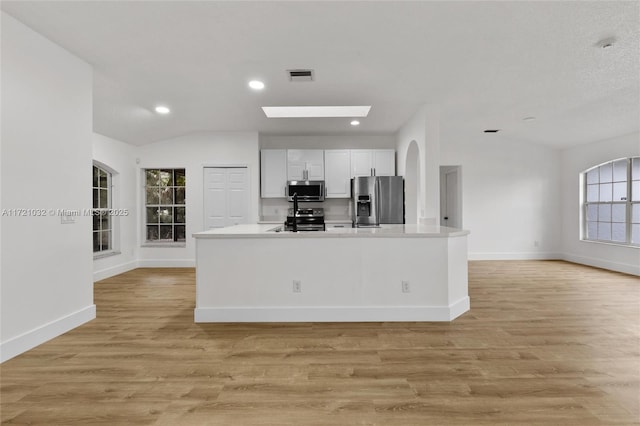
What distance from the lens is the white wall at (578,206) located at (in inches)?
235

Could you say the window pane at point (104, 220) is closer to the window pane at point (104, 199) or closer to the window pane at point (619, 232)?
the window pane at point (104, 199)

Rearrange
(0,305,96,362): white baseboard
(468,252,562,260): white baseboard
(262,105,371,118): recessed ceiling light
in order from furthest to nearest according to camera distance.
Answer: (468,252,562,260): white baseboard < (262,105,371,118): recessed ceiling light < (0,305,96,362): white baseboard

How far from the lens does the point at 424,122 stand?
188 inches

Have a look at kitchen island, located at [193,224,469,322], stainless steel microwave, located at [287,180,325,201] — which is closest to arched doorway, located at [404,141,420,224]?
stainless steel microwave, located at [287,180,325,201]

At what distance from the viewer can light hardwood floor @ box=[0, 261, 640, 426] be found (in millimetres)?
1921

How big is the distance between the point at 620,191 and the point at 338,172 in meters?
5.19

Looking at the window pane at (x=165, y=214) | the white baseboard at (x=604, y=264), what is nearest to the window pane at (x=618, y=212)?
the white baseboard at (x=604, y=264)

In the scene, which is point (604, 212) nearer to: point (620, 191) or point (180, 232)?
point (620, 191)

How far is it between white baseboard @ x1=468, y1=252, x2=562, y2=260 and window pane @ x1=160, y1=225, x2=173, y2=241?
6.28m

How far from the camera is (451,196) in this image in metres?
7.91

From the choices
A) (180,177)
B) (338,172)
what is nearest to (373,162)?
(338,172)

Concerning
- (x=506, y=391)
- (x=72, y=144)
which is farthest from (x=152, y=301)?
(x=506, y=391)

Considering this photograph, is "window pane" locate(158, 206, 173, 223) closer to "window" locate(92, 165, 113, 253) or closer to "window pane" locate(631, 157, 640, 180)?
"window" locate(92, 165, 113, 253)

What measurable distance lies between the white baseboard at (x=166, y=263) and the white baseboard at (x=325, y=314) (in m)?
3.51
